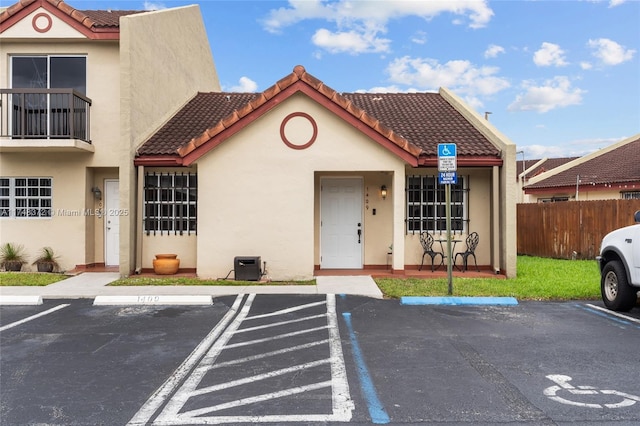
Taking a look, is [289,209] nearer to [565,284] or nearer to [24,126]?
[565,284]

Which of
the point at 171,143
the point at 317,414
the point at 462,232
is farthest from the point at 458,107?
the point at 317,414

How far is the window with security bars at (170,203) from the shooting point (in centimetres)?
1178

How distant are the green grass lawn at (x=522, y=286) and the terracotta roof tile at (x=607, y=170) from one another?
31.5 ft

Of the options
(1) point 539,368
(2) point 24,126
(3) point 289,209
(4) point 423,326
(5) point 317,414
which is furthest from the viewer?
(2) point 24,126

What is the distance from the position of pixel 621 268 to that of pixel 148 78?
11.5 metres

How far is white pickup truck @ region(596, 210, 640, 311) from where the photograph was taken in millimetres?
7371

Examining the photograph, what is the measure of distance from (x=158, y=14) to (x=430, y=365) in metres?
11.9

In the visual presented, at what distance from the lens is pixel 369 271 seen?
11734mm

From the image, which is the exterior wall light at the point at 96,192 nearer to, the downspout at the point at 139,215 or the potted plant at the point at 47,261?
the downspout at the point at 139,215

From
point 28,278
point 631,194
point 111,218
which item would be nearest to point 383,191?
point 111,218

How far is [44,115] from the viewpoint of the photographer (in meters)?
11.9

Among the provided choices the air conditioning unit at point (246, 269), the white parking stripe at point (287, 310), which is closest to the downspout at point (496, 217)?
the white parking stripe at point (287, 310)

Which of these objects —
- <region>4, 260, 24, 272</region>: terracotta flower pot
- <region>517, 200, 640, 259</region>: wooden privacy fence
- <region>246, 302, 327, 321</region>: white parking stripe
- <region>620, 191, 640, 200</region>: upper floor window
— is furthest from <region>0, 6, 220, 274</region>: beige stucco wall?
<region>620, 191, 640, 200</region>: upper floor window

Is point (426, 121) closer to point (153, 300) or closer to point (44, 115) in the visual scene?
point (153, 300)
